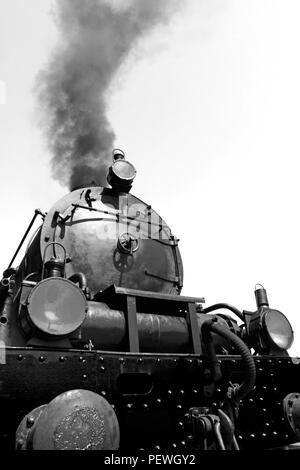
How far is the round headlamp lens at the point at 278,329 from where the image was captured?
3557 millimetres

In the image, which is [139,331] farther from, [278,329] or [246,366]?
[278,329]

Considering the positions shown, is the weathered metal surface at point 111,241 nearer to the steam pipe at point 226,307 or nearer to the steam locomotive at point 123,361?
the steam locomotive at point 123,361

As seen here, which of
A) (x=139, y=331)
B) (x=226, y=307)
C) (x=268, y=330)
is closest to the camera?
(x=139, y=331)

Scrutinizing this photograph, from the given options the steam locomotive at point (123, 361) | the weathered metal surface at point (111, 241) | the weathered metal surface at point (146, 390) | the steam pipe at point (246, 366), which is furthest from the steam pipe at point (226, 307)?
the steam pipe at point (246, 366)

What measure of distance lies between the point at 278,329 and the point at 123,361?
1768 mm

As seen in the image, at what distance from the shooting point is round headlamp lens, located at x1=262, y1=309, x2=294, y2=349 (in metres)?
3.56

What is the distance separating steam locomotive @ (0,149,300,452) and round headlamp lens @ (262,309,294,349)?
1cm

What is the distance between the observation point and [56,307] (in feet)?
8.50

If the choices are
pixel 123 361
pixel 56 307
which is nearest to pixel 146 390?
pixel 123 361

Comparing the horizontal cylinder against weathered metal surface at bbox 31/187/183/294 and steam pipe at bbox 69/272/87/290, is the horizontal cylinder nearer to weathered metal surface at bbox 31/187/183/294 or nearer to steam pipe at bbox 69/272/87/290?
steam pipe at bbox 69/272/87/290

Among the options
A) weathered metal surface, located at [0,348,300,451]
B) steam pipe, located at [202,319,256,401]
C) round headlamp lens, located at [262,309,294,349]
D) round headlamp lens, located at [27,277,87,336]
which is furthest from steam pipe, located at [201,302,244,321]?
round headlamp lens, located at [27,277,87,336]

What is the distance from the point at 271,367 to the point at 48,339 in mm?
1954
